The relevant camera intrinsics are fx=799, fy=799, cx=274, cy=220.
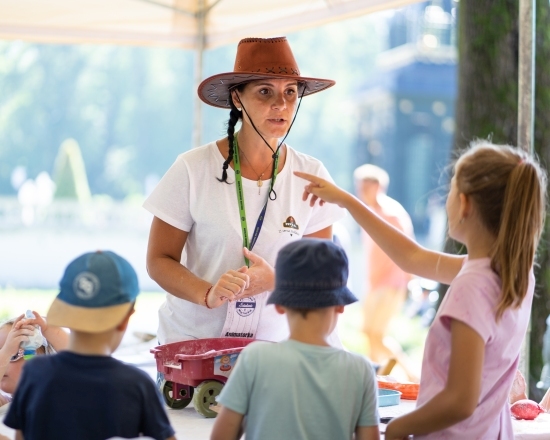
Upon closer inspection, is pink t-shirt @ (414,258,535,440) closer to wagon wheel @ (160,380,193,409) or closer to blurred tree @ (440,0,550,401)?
wagon wheel @ (160,380,193,409)

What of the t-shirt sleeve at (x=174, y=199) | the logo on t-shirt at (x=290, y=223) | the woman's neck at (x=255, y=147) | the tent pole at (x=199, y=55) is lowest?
the logo on t-shirt at (x=290, y=223)

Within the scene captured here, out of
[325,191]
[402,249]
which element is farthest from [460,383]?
[325,191]

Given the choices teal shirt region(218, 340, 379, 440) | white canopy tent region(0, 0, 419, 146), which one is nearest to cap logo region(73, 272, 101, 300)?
teal shirt region(218, 340, 379, 440)

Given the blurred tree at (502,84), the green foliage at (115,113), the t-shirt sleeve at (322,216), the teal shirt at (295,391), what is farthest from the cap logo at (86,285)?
the green foliage at (115,113)

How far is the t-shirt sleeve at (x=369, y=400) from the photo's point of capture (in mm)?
1612

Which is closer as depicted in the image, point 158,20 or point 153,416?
point 153,416

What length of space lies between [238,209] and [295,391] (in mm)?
909

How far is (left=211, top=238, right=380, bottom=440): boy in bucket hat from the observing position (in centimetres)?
155

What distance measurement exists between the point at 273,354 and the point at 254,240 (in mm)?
821

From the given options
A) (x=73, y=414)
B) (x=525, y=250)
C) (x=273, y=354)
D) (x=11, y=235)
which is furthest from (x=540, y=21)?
(x=11, y=235)

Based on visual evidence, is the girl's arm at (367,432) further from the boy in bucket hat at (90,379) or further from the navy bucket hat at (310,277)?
the boy in bucket hat at (90,379)

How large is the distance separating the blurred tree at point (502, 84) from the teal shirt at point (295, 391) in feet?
8.39

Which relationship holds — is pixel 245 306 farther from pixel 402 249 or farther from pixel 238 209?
pixel 402 249

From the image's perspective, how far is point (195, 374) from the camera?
2086 mm
